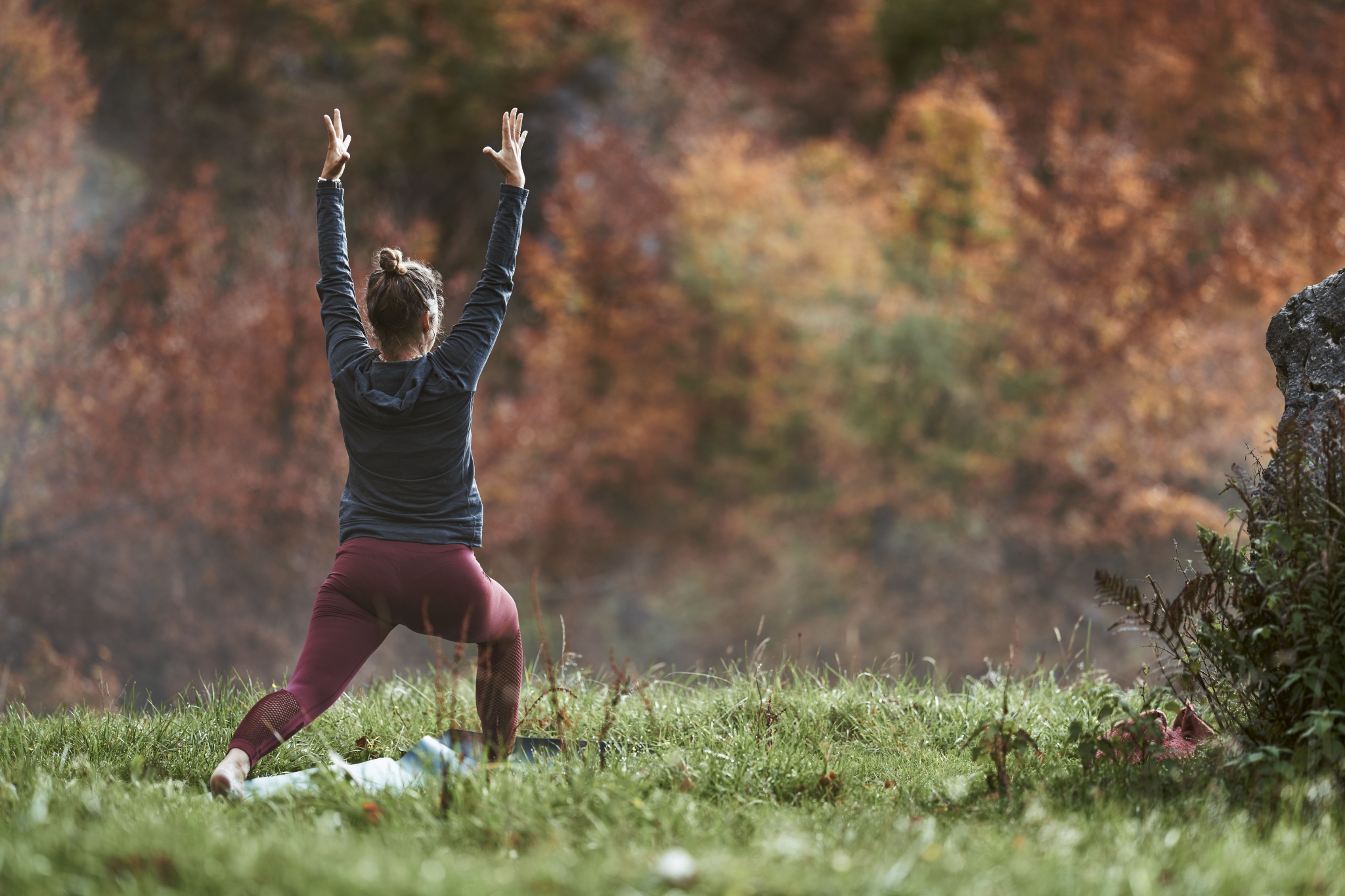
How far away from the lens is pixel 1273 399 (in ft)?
38.1

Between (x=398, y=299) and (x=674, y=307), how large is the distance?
11441 mm

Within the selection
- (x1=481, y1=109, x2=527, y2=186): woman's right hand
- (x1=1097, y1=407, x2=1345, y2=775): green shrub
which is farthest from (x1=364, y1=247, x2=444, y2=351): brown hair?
(x1=1097, y1=407, x2=1345, y2=775): green shrub

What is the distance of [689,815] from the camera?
7.92 feet

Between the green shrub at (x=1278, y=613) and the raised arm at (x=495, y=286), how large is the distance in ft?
6.16

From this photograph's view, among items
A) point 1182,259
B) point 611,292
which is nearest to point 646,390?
point 611,292

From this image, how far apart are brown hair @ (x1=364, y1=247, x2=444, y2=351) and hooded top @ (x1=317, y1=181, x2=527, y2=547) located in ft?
0.23

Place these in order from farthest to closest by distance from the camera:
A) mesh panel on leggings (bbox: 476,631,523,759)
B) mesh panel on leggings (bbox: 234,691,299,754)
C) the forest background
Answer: the forest background < mesh panel on leggings (bbox: 476,631,523,759) < mesh panel on leggings (bbox: 234,691,299,754)

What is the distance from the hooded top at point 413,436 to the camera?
9.17 ft

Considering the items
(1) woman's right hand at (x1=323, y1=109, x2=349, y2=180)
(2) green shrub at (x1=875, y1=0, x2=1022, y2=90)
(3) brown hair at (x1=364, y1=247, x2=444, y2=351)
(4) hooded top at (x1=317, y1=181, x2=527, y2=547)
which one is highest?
(2) green shrub at (x1=875, y1=0, x2=1022, y2=90)

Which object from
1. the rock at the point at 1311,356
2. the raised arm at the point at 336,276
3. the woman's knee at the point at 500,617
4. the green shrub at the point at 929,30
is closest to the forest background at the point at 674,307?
the green shrub at the point at 929,30

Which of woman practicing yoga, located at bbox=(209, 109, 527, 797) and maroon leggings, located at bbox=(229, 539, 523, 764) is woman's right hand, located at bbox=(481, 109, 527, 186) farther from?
maroon leggings, located at bbox=(229, 539, 523, 764)

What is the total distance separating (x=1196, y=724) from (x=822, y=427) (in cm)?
1051

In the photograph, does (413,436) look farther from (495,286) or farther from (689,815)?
(689,815)

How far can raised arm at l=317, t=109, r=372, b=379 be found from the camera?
2908 millimetres
